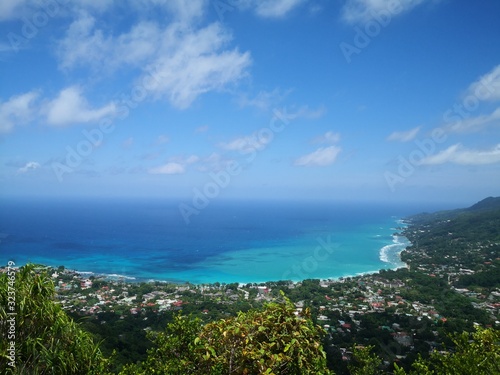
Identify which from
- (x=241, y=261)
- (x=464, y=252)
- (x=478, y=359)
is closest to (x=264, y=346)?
(x=478, y=359)

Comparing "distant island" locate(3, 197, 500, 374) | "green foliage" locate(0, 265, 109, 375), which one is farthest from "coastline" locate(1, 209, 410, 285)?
"green foliage" locate(0, 265, 109, 375)

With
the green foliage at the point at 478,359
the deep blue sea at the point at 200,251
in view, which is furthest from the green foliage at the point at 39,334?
the deep blue sea at the point at 200,251

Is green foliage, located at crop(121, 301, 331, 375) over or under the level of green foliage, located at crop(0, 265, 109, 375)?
under

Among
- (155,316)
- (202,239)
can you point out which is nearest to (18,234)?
(202,239)

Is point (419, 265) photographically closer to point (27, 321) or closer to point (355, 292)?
point (355, 292)

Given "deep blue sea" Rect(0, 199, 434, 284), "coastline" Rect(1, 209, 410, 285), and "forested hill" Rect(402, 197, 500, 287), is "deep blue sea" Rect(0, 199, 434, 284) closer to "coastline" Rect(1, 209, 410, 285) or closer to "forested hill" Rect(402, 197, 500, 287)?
"coastline" Rect(1, 209, 410, 285)

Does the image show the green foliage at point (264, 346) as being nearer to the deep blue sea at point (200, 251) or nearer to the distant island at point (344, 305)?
the distant island at point (344, 305)

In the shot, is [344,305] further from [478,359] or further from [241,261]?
[478,359]
